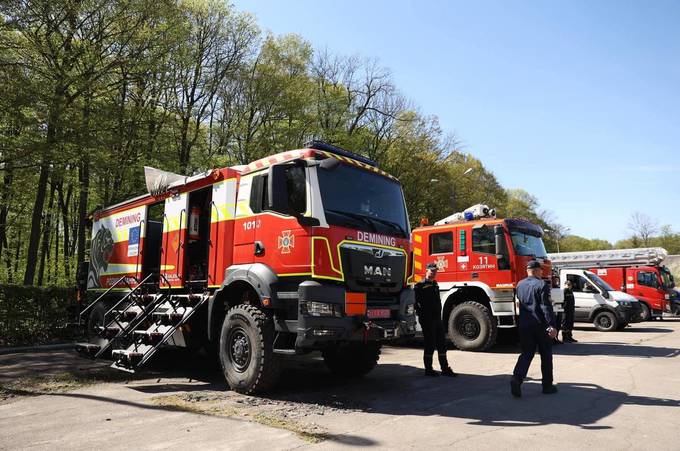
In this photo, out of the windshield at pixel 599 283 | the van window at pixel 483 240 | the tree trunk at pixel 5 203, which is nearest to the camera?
the van window at pixel 483 240

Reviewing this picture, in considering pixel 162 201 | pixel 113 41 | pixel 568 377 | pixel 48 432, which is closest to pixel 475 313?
pixel 568 377

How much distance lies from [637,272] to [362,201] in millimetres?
19813

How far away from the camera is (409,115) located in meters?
32.9

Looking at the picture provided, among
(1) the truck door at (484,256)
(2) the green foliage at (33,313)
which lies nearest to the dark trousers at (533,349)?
(1) the truck door at (484,256)

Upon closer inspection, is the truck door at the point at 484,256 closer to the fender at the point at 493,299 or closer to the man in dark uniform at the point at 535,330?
the fender at the point at 493,299

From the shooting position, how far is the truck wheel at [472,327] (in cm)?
1044

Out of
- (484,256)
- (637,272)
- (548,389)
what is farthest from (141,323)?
(637,272)

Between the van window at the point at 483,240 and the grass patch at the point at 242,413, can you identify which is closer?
the grass patch at the point at 242,413

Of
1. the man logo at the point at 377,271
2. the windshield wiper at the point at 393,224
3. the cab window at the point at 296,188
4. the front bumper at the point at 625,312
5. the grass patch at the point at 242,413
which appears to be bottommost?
the grass patch at the point at 242,413

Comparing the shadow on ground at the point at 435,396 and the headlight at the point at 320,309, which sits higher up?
the headlight at the point at 320,309

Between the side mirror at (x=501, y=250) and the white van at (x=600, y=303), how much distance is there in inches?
271

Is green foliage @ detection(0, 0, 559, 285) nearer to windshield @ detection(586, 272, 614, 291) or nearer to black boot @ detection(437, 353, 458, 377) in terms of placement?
black boot @ detection(437, 353, 458, 377)

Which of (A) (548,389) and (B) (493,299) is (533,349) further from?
(B) (493,299)

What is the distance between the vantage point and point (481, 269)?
1090 cm
